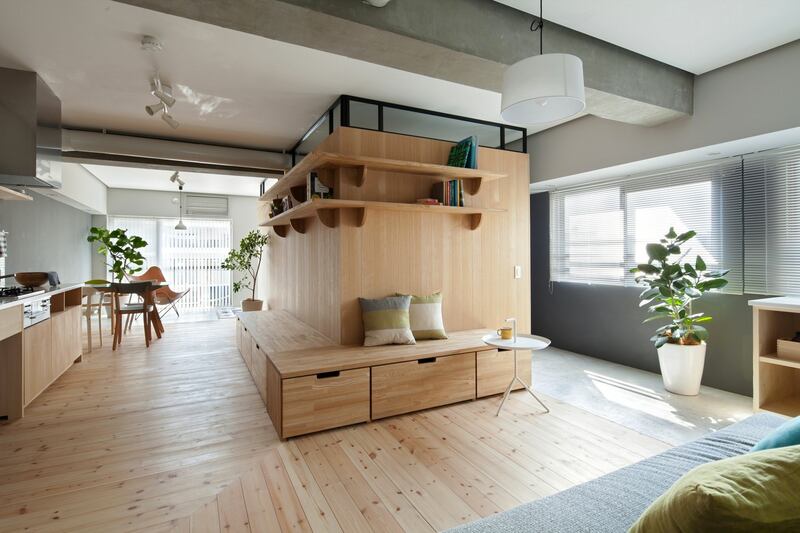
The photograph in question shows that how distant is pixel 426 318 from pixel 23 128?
3601 millimetres

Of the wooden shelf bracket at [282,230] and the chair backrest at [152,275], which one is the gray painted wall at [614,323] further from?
the chair backrest at [152,275]

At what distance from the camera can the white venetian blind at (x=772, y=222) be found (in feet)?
11.2

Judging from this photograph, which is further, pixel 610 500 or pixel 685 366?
pixel 685 366

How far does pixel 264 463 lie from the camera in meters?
2.52

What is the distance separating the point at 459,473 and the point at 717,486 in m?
1.84

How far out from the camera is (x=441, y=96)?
12.2ft

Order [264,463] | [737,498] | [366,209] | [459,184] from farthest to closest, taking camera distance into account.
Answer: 1. [459,184]
2. [366,209]
3. [264,463]
4. [737,498]

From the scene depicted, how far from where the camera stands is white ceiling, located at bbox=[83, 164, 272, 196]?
6.78 metres

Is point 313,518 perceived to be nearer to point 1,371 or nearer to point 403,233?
point 403,233

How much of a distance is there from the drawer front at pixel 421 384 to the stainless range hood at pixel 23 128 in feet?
10.5

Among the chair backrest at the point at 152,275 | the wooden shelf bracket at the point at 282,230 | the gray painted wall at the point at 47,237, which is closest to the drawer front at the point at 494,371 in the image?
the wooden shelf bracket at the point at 282,230

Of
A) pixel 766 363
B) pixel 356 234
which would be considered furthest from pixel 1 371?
pixel 766 363

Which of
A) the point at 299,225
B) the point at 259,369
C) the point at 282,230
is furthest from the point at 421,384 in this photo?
the point at 282,230

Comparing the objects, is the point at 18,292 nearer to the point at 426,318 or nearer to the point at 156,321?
the point at 156,321
